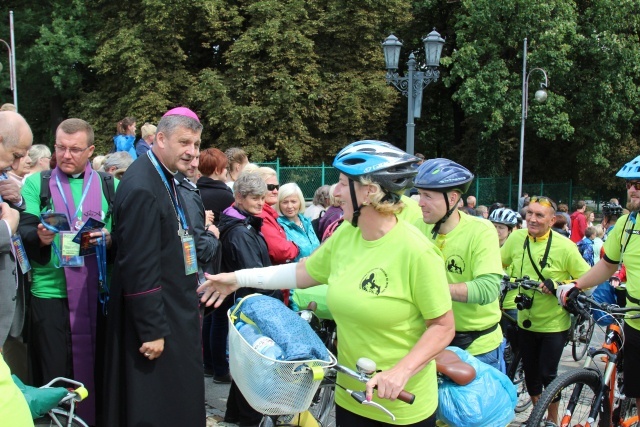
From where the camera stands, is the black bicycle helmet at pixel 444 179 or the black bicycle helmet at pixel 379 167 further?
the black bicycle helmet at pixel 444 179

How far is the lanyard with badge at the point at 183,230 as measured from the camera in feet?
11.8

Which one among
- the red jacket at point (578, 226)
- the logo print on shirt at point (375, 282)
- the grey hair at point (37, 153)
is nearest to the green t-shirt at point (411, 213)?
the logo print on shirt at point (375, 282)

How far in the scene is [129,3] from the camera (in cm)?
2853

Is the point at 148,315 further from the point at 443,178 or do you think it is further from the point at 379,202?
the point at 443,178

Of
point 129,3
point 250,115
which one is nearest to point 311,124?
point 250,115

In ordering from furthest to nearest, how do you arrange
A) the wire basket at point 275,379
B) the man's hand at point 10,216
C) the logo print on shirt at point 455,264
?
the logo print on shirt at point 455,264 < the man's hand at point 10,216 < the wire basket at point 275,379

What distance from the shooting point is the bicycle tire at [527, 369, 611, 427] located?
13.0ft

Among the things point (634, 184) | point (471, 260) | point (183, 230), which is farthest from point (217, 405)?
point (634, 184)

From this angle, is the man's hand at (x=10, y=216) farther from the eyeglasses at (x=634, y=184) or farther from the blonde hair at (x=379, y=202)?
the eyeglasses at (x=634, y=184)

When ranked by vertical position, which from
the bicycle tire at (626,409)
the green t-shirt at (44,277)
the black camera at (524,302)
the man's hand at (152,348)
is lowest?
the bicycle tire at (626,409)

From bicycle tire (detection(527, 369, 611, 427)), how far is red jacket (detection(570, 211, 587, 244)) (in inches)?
413

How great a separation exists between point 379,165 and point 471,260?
1454 millimetres

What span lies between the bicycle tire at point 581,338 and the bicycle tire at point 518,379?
2267 millimetres

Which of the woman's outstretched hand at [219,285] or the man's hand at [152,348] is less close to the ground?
the woman's outstretched hand at [219,285]
